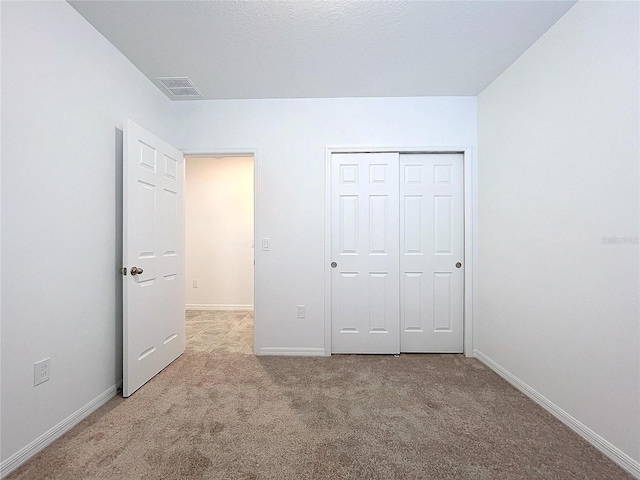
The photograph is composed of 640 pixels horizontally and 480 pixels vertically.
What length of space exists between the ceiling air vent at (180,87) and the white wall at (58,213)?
35cm

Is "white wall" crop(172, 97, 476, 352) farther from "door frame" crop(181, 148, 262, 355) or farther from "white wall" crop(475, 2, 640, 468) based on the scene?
"white wall" crop(475, 2, 640, 468)

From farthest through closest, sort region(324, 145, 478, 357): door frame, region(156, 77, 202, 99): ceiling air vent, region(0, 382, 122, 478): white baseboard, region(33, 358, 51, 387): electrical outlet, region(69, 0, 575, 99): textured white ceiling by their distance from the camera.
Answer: region(324, 145, 478, 357): door frame < region(156, 77, 202, 99): ceiling air vent < region(69, 0, 575, 99): textured white ceiling < region(33, 358, 51, 387): electrical outlet < region(0, 382, 122, 478): white baseboard

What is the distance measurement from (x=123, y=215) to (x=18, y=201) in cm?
66

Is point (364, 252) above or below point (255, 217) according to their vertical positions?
below

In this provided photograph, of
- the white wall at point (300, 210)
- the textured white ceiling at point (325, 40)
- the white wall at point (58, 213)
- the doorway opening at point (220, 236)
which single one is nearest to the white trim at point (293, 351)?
the white wall at point (300, 210)

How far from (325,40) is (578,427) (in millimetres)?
2833

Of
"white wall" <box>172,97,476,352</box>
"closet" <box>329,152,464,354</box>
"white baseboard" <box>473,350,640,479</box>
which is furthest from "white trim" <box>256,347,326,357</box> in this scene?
"white baseboard" <box>473,350,640,479</box>

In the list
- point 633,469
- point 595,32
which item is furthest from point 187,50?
point 633,469

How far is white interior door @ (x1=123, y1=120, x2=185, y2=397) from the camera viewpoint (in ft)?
7.06

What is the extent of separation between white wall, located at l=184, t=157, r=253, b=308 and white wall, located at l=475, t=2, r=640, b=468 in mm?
3505

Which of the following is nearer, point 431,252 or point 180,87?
point 180,87

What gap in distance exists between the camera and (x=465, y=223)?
2969mm

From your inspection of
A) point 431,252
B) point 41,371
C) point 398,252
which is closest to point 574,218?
point 431,252

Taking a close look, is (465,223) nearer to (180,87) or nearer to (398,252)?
(398,252)
